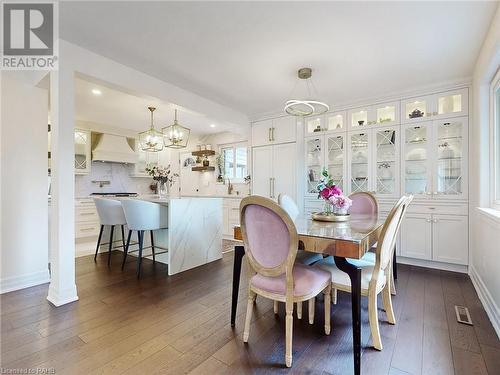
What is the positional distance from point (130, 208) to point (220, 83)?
1.91 m

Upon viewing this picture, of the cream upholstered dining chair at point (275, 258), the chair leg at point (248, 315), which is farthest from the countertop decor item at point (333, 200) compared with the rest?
the chair leg at point (248, 315)

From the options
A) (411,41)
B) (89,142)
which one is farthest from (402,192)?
(89,142)

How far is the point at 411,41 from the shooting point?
7.34ft

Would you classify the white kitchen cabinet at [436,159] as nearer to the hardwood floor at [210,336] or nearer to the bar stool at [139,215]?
the hardwood floor at [210,336]

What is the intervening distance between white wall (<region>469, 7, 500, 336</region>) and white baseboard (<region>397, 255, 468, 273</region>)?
171mm

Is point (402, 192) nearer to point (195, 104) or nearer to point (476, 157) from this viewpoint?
point (476, 157)

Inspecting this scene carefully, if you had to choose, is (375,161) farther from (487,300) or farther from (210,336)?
(210,336)

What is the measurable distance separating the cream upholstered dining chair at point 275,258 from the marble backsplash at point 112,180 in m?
5.04

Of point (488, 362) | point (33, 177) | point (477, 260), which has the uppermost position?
point (33, 177)

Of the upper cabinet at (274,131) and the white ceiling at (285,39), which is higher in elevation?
the white ceiling at (285,39)

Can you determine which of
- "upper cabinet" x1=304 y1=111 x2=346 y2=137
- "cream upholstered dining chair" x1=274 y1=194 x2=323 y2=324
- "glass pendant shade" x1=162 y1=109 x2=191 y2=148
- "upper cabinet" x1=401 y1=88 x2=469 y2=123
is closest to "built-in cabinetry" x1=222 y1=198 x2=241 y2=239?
"glass pendant shade" x1=162 y1=109 x2=191 y2=148

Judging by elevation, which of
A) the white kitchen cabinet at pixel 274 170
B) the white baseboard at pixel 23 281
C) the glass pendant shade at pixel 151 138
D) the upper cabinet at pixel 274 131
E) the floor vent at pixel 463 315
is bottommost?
the floor vent at pixel 463 315

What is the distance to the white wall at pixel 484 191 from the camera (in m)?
1.91

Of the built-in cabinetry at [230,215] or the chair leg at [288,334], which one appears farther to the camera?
the built-in cabinetry at [230,215]
